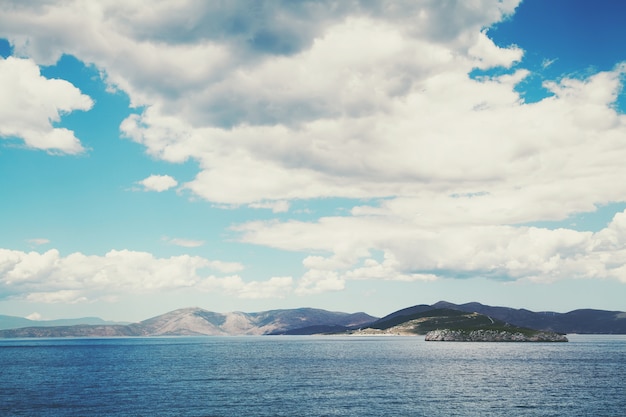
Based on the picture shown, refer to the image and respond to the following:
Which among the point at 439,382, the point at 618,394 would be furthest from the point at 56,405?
the point at 618,394

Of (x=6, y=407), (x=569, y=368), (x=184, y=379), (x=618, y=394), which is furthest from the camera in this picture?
(x=569, y=368)

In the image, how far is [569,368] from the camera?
165 meters

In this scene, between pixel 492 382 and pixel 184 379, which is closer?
pixel 492 382

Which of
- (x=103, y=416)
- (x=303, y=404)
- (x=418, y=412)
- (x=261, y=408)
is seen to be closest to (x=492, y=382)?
(x=418, y=412)

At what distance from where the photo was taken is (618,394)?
102 m

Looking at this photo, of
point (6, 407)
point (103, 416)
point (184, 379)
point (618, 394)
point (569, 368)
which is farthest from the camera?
point (569, 368)

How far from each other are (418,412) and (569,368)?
109m

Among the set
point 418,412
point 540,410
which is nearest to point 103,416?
point 418,412

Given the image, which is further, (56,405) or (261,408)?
(56,405)

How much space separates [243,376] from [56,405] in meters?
55.2

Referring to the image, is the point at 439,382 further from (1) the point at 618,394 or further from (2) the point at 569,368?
(2) the point at 569,368

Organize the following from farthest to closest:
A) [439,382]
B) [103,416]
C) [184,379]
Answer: [184,379]
[439,382]
[103,416]

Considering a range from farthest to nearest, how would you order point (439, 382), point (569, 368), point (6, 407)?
point (569, 368) < point (439, 382) < point (6, 407)

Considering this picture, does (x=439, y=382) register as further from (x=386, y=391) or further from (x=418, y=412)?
(x=418, y=412)
